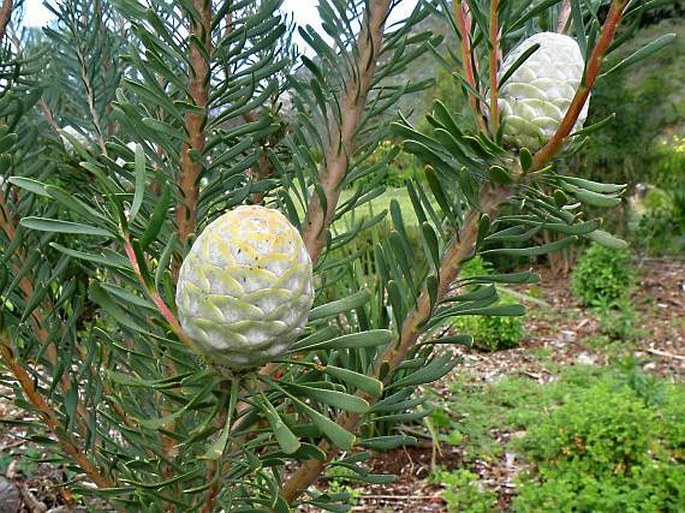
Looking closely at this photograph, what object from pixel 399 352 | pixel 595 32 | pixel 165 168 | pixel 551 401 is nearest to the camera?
pixel 595 32

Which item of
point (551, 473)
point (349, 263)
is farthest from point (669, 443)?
point (349, 263)

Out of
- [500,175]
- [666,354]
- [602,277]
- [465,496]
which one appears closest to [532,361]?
[666,354]

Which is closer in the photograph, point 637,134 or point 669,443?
point 669,443

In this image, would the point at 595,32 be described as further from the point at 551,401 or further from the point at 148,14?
the point at 551,401

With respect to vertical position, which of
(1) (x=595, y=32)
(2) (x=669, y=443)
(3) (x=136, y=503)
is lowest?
(2) (x=669, y=443)

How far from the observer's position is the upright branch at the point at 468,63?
46cm

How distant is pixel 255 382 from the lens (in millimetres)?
442

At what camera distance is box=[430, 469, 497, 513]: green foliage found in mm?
2146

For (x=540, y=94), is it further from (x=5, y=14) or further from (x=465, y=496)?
(x=465, y=496)

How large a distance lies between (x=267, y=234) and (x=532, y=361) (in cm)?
334

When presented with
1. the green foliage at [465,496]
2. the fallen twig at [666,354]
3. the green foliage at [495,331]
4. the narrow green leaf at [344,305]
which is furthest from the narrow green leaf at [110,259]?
the fallen twig at [666,354]

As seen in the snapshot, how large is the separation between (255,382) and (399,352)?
14 cm

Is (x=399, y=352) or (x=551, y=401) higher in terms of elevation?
(x=399, y=352)

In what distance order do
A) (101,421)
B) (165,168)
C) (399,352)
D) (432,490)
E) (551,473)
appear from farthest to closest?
(432,490), (551,473), (101,421), (165,168), (399,352)
